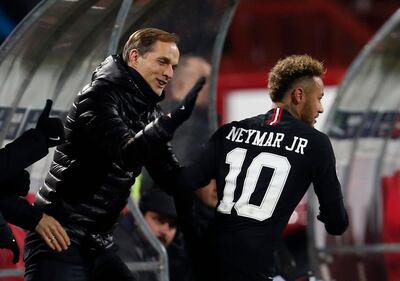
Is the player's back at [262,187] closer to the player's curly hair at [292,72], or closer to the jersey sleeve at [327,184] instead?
Answer: the jersey sleeve at [327,184]

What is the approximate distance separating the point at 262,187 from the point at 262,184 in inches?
0.5

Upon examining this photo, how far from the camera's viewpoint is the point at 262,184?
5.12 meters

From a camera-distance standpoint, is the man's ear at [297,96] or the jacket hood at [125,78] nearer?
the jacket hood at [125,78]

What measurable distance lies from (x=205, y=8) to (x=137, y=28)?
3.07 feet

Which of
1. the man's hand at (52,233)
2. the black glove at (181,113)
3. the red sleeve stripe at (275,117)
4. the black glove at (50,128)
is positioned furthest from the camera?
A: the red sleeve stripe at (275,117)

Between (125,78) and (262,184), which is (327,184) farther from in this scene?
(125,78)

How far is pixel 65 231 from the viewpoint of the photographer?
17.1 feet

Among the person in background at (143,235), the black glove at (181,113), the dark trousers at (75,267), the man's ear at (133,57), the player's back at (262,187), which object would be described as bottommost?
the person in background at (143,235)

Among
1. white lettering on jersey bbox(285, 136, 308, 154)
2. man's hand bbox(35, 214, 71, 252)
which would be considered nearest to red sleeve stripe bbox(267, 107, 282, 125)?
white lettering on jersey bbox(285, 136, 308, 154)

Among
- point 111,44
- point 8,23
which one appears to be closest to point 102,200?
point 111,44

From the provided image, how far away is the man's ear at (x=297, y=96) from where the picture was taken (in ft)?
17.4

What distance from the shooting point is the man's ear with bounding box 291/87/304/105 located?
17.4 feet

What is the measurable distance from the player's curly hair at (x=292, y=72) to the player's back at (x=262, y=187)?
0.70 ft

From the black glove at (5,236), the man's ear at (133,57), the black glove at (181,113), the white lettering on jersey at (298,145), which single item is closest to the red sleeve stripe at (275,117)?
the white lettering on jersey at (298,145)
